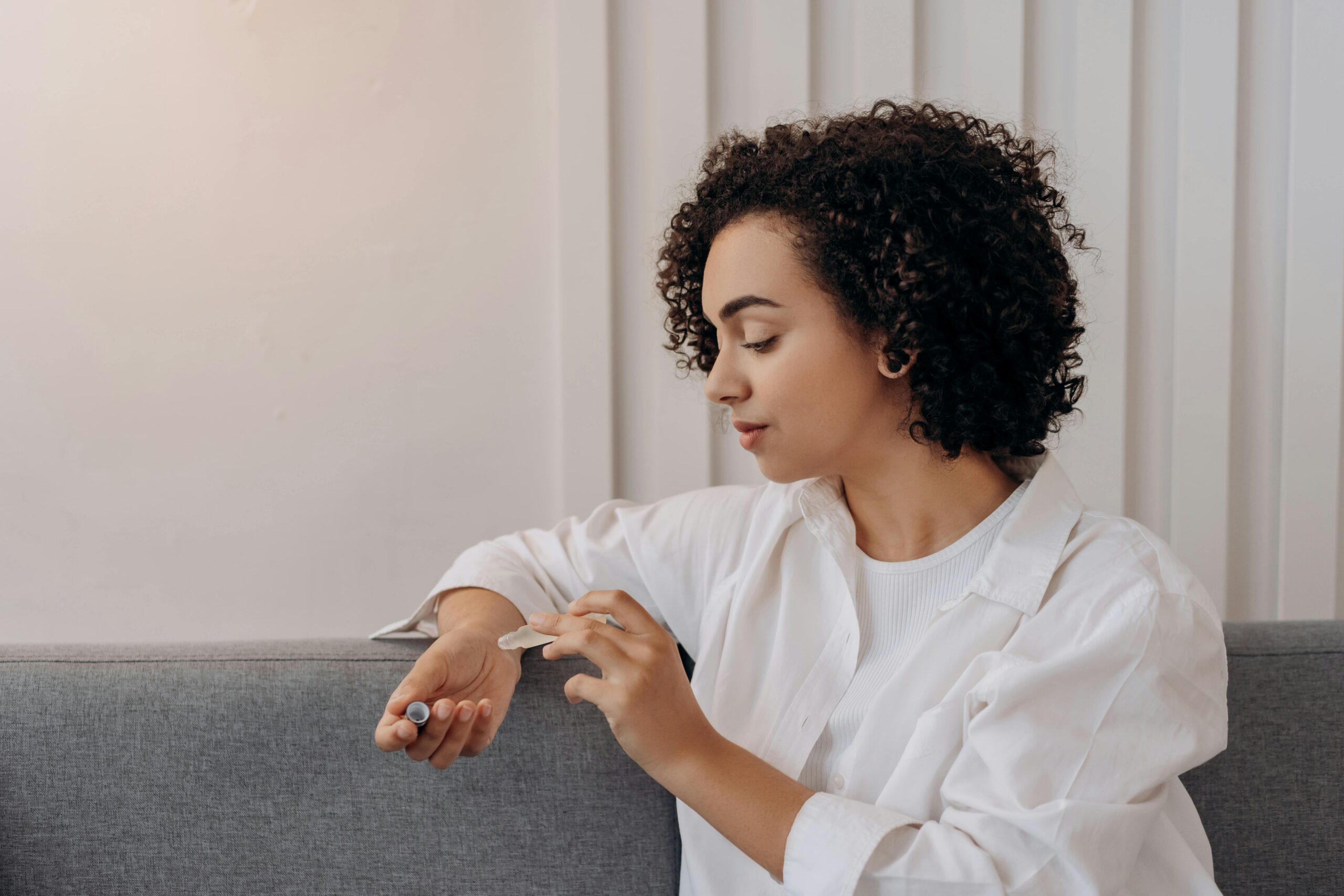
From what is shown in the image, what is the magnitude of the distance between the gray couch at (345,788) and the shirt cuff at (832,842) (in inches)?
12.5

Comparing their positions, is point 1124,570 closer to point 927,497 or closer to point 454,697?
point 927,497

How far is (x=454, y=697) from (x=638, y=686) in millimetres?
253

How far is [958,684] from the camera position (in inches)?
32.1

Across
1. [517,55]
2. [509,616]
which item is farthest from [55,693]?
[517,55]

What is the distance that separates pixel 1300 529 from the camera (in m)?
1.39

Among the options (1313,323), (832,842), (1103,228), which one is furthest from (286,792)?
(1313,323)

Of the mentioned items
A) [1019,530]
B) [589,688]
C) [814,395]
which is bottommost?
[589,688]

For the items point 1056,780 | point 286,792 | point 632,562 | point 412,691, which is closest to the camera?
point 1056,780

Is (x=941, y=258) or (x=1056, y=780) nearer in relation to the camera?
(x=1056, y=780)

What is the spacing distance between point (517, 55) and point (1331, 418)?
1.31 metres

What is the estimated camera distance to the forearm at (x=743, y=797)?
2.53 ft

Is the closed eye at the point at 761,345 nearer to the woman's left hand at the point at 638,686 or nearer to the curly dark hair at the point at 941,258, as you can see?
the curly dark hair at the point at 941,258

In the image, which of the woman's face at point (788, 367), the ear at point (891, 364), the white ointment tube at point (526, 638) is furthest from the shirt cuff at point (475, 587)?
the ear at point (891, 364)

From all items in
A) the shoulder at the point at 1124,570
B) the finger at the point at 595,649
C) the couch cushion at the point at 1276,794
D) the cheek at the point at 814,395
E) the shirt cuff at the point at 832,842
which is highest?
the cheek at the point at 814,395
